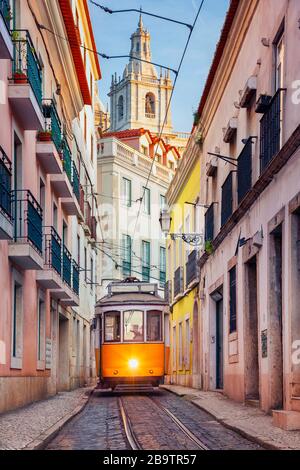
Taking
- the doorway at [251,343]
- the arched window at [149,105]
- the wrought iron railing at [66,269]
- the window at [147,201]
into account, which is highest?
the arched window at [149,105]

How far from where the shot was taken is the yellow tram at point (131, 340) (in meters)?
22.8

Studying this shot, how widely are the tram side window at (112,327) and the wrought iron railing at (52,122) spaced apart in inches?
179

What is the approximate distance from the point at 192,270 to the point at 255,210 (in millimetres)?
11002

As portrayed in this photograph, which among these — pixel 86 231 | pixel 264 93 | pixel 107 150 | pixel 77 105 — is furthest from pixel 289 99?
pixel 107 150

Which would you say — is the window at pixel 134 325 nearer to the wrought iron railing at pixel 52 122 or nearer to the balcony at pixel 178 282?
the wrought iron railing at pixel 52 122

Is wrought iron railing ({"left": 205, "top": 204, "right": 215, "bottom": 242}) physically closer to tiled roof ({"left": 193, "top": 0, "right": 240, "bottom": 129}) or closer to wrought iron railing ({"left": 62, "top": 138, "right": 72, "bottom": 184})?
tiled roof ({"left": 193, "top": 0, "right": 240, "bottom": 129})

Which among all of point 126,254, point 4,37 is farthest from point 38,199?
point 126,254

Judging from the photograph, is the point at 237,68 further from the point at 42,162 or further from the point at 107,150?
the point at 107,150

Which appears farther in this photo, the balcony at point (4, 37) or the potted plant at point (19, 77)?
the potted plant at point (19, 77)

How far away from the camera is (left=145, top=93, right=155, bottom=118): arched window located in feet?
346

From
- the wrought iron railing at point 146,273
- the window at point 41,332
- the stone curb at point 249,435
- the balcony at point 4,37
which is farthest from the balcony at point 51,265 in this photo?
the wrought iron railing at point 146,273

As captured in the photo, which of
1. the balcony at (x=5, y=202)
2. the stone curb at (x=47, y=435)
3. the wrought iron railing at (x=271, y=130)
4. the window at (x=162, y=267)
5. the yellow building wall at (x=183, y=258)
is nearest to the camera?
the stone curb at (x=47, y=435)

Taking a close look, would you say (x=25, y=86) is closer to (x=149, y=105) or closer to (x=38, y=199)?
(x=38, y=199)
